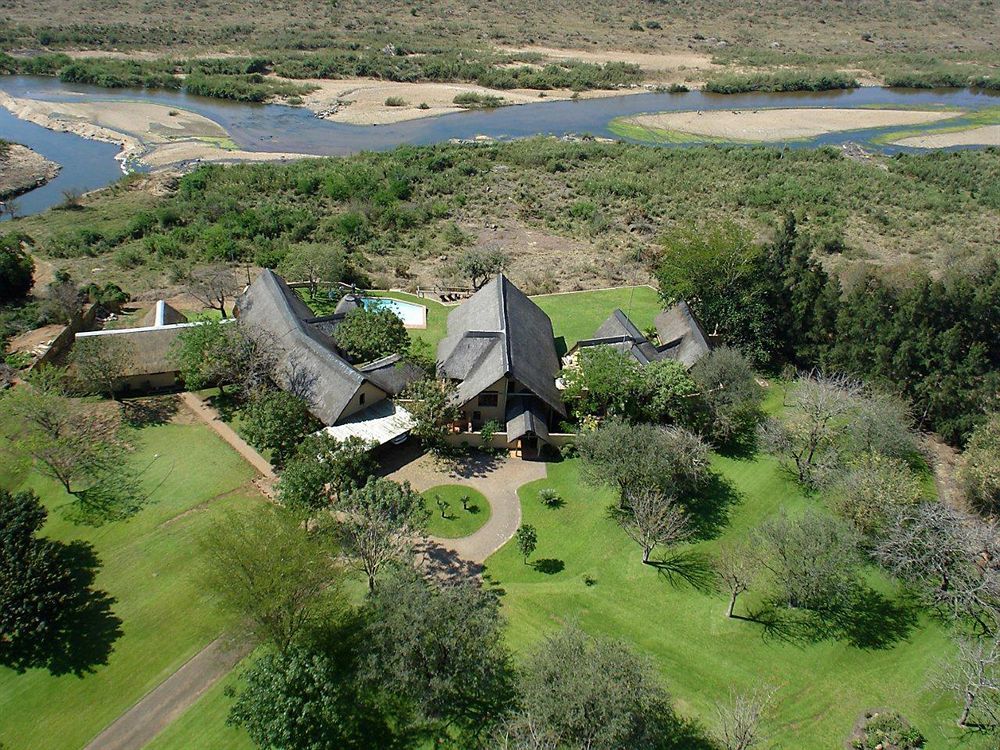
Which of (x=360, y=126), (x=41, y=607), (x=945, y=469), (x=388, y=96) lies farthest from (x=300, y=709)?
(x=388, y=96)

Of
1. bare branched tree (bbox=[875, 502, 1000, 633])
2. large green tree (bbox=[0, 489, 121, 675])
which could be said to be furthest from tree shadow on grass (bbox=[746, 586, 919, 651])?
large green tree (bbox=[0, 489, 121, 675])

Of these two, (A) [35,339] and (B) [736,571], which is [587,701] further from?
(A) [35,339]

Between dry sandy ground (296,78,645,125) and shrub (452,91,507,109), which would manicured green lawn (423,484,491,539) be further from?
shrub (452,91,507,109)

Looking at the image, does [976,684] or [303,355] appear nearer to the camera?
[976,684]

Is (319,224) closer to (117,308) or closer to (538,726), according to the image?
(117,308)

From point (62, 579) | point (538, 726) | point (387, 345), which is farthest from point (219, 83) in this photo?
point (538, 726)

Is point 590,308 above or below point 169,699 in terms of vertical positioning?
above

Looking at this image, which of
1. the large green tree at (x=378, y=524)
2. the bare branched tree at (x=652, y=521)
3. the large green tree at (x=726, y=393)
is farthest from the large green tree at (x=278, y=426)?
the large green tree at (x=726, y=393)
